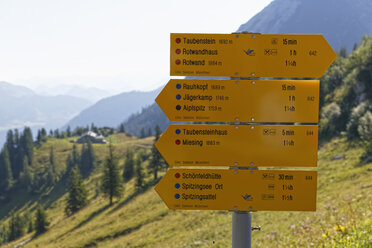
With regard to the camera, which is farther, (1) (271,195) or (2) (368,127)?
(2) (368,127)

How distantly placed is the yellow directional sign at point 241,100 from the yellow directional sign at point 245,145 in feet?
0.53

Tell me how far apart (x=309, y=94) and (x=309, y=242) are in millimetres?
5985

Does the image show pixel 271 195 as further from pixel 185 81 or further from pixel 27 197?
pixel 27 197

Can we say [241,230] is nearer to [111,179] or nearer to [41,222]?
[111,179]

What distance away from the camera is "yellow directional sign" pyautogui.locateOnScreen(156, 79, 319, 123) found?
451cm

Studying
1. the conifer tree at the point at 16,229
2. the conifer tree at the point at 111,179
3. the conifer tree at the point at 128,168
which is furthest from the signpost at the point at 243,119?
the conifer tree at the point at 16,229

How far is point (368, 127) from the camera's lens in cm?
3662

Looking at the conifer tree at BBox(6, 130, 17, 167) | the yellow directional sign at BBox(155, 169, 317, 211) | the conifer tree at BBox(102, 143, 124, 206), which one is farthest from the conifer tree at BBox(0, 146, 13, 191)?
the yellow directional sign at BBox(155, 169, 317, 211)

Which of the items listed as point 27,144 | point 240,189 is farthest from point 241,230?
point 27,144

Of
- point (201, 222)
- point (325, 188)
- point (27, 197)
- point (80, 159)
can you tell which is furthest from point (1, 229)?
point (325, 188)

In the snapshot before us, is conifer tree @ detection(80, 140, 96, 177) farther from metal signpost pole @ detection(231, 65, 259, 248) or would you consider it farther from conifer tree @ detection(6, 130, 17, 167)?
metal signpost pole @ detection(231, 65, 259, 248)

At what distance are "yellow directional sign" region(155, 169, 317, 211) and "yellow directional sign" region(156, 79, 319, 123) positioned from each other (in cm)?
89

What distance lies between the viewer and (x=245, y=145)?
4.52 metres

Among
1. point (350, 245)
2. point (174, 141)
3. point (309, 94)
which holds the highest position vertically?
point (309, 94)
